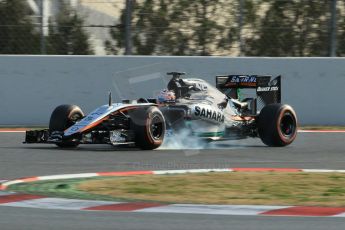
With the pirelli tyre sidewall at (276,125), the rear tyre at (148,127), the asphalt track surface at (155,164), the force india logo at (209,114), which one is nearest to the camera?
the asphalt track surface at (155,164)

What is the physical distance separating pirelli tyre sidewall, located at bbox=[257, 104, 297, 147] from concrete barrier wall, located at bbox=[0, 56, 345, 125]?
3.13 meters

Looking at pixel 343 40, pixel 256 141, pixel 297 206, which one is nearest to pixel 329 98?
pixel 343 40

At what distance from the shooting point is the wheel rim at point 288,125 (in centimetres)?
1353

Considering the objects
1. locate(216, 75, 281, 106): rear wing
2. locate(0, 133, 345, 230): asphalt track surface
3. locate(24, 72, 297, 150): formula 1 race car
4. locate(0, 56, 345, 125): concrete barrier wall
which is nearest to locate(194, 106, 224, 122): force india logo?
locate(24, 72, 297, 150): formula 1 race car

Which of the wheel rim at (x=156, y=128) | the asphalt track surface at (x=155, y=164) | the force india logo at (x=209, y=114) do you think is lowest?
the asphalt track surface at (x=155, y=164)

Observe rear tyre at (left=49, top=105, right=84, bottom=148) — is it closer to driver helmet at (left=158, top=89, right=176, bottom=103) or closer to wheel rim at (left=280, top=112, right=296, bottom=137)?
driver helmet at (left=158, top=89, right=176, bottom=103)

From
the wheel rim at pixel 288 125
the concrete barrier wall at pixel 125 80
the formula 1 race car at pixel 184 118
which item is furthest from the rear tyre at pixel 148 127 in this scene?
the concrete barrier wall at pixel 125 80

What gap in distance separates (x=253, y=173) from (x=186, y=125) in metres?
3.24

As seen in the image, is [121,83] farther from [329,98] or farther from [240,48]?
[329,98]

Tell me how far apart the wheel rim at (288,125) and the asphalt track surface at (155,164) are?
9.3 inches

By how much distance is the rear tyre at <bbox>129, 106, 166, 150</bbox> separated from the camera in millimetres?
12225

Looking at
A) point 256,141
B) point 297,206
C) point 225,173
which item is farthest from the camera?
point 256,141

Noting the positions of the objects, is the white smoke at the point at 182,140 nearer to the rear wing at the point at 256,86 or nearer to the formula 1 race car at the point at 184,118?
the formula 1 race car at the point at 184,118

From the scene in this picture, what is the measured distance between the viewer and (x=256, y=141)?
14664mm
